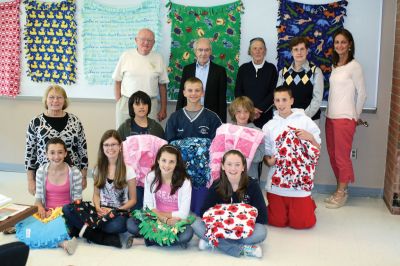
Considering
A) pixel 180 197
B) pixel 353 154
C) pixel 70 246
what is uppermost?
pixel 353 154

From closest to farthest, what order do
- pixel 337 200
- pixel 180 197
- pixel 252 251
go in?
pixel 252 251
pixel 180 197
pixel 337 200

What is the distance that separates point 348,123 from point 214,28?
1497mm

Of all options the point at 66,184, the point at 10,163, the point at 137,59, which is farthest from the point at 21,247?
the point at 10,163

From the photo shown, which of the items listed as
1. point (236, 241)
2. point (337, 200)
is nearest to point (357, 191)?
point (337, 200)

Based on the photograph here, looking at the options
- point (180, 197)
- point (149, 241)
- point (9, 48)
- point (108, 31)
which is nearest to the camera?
point (149, 241)

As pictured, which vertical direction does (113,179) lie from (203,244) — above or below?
above

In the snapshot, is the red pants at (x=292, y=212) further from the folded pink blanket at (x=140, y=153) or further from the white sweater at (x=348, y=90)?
the folded pink blanket at (x=140, y=153)

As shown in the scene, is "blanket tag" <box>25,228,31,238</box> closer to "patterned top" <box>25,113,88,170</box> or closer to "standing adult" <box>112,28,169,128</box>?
"patterned top" <box>25,113,88,170</box>

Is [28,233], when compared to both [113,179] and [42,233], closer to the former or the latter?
[42,233]

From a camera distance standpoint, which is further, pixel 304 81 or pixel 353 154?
pixel 353 154

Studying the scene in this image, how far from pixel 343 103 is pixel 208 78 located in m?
1.16

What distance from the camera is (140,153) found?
369 centimetres

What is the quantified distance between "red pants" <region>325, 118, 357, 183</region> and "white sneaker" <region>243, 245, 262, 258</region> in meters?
1.42

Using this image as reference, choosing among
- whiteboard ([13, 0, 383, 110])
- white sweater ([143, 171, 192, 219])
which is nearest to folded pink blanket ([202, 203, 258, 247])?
white sweater ([143, 171, 192, 219])
